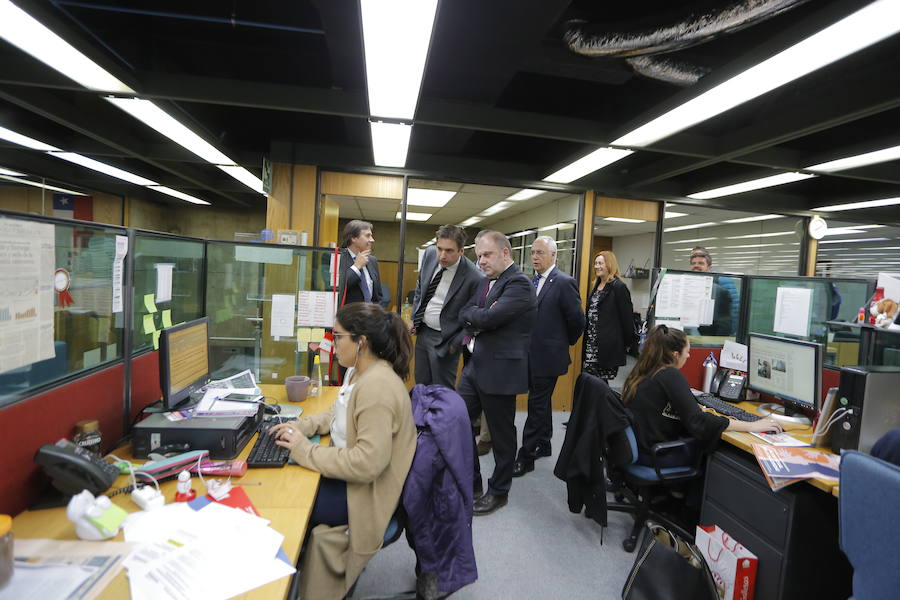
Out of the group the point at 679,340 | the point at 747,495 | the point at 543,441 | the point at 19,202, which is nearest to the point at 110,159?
the point at 19,202

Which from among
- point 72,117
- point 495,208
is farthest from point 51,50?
point 495,208

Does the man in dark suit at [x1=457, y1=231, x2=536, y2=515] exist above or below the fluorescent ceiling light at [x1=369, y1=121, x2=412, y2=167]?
below

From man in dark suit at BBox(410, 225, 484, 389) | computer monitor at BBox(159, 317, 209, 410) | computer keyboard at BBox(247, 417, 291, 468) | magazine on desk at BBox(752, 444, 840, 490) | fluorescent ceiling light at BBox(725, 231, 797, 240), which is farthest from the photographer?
fluorescent ceiling light at BBox(725, 231, 797, 240)

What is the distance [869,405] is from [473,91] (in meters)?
2.65

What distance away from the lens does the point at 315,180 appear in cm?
421

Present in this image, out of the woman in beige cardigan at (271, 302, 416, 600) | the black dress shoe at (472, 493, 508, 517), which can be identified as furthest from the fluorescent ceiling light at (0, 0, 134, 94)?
the black dress shoe at (472, 493, 508, 517)

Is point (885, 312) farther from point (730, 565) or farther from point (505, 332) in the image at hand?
point (505, 332)

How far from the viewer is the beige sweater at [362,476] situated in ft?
4.32

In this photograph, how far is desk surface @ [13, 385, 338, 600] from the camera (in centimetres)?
90

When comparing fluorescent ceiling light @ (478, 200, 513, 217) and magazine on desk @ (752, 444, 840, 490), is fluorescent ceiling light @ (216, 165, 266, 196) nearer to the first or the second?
fluorescent ceiling light @ (478, 200, 513, 217)

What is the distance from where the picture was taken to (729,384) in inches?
106

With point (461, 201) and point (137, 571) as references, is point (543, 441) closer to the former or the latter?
point (137, 571)

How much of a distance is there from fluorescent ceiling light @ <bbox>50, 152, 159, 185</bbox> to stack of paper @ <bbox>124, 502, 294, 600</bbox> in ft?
17.2

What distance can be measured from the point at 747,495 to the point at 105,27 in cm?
433
